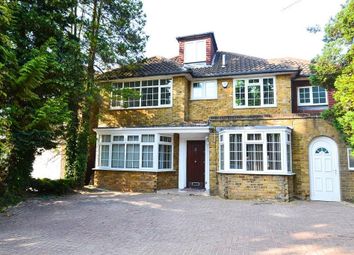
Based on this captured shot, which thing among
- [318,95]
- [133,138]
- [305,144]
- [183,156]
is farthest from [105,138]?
[318,95]

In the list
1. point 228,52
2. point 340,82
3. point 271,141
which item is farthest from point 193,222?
point 228,52

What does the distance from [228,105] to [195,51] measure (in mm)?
4623

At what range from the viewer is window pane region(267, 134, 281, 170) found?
37.7 feet

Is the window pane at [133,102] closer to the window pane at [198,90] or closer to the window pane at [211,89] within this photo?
the window pane at [198,90]

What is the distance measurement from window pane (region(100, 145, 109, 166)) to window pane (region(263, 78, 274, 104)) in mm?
8914

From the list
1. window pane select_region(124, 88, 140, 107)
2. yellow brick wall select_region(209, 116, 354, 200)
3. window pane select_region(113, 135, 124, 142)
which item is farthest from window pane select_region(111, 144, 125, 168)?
yellow brick wall select_region(209, 116, 354, 200)

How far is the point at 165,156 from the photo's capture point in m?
14.6

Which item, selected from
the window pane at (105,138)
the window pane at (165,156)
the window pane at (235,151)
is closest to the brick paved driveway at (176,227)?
the window pane at (235,151)

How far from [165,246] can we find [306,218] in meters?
4.75

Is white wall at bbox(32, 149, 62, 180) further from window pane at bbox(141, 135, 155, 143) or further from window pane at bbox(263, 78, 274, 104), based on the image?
window pane at bbox(263, 78, 274, 104)

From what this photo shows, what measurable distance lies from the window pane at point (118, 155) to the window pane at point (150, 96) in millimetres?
2849

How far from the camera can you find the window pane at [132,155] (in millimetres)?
14562

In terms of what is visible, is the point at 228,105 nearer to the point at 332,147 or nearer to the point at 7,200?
the point at 332,147

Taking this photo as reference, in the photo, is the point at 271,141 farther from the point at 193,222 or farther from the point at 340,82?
the point at 193,222
